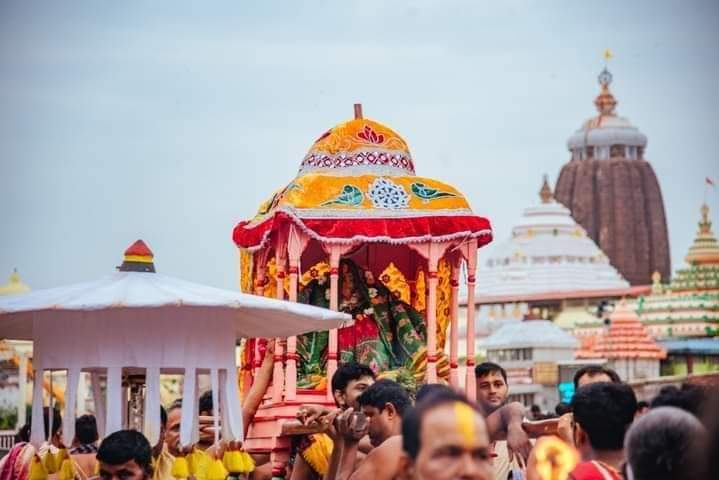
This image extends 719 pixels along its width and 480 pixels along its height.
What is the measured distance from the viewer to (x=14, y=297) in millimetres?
8859

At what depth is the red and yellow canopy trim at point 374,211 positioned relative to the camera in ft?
43.3

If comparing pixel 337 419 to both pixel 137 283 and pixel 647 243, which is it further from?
pixel 647 243

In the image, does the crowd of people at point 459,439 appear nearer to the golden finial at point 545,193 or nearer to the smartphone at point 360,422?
the smartphone at point 360,422

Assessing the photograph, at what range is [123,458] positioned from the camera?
7.23m

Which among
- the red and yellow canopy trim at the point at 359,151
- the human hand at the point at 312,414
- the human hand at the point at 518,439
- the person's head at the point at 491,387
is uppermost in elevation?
the red and yellow canopy trim at the point at 359,151

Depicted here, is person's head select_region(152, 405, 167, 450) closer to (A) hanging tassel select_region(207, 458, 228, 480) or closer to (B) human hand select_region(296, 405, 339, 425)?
(A) hanging tassel select_region(207, 458, 228, 480)

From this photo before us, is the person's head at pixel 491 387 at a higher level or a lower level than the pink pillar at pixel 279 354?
lower

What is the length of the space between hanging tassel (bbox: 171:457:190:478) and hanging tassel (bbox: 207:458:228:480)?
0.10 meters

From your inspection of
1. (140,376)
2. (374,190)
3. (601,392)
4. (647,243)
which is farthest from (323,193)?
(647,243)

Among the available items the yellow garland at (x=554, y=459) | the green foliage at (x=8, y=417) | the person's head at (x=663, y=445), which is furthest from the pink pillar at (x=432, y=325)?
the green foliage at (x=8, y=417)

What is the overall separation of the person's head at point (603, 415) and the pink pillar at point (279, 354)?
20.2 ft

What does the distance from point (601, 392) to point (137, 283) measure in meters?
2.86

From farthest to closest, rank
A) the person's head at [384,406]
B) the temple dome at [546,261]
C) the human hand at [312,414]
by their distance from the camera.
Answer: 1. the temple dome at [546,261]
2. the human hand at [312,414]
3. the person's head at [384,406]

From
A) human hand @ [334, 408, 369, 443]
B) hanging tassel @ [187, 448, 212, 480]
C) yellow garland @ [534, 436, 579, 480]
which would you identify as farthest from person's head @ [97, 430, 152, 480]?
yellow garland @ [534, 436, 579, 480]
